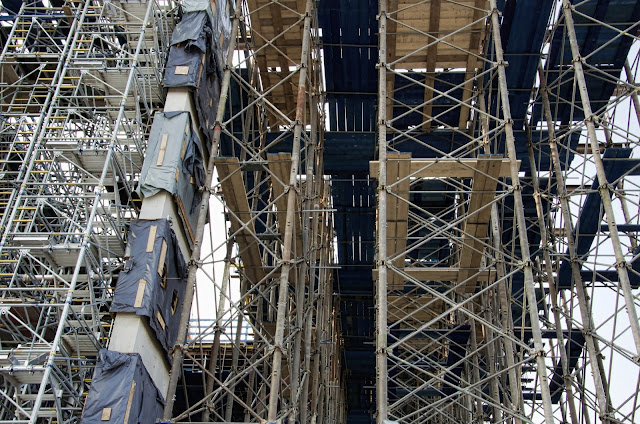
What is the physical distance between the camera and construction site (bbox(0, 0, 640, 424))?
610 inches

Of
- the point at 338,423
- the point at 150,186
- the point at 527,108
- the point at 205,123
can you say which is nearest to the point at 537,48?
the point at 527,108

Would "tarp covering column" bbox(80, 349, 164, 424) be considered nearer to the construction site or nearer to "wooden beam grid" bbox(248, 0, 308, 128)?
the construction site

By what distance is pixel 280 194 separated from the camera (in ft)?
61.2

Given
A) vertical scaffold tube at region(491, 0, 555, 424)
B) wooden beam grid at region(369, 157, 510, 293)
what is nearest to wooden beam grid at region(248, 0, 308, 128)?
wooden beam grid at region(369, 157, 510, 293)

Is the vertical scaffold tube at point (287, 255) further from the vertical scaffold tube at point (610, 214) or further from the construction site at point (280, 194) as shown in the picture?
the vertical scaffold tube at point (610, 214)

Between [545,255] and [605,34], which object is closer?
[545,255]

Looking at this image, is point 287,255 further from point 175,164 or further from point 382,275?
point 175,164

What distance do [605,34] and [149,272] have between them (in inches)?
626

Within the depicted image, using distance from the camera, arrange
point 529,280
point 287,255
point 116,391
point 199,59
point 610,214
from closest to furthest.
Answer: point 529,280, point 116,391, point 287,255, point 610,214, point 199,59

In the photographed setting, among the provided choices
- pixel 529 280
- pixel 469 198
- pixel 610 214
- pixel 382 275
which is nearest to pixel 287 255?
pixel 382 275

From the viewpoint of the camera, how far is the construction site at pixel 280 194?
50.8 ft

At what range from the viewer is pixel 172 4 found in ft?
73.8

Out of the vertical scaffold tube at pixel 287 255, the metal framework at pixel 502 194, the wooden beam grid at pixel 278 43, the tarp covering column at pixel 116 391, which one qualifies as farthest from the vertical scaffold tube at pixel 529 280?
the tarp covering column at pixel 116 391

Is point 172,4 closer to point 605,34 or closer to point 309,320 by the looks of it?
point 309,320
